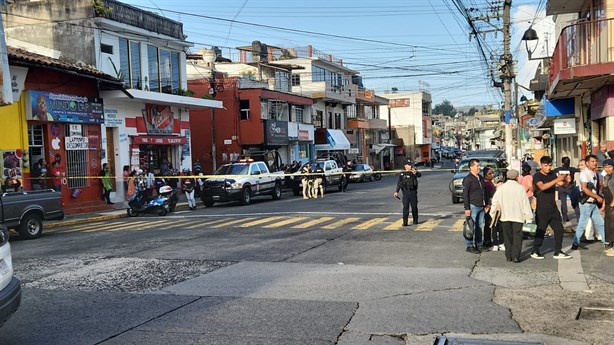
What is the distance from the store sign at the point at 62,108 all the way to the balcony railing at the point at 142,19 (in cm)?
419

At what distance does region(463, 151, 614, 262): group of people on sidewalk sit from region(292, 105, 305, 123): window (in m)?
35.9

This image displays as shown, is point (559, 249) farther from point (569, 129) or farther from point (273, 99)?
point (273, 99)

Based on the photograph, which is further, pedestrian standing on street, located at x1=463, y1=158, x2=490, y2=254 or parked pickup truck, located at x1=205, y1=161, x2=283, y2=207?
parked pickup truck, located at x1=205, y1=161, x2=283, y2=207

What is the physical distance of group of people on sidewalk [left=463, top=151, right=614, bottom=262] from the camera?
10.1 metres

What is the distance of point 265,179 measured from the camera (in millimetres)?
26766

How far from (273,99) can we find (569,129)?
77.0 feet

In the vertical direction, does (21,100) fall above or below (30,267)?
above

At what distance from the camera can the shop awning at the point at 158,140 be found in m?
28.1

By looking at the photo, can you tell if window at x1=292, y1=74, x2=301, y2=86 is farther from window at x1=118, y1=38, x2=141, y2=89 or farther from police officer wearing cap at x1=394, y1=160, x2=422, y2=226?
police officer wearing cap at x1=394, y1=160, x2=422, y2=226

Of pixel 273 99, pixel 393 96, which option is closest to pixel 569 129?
pixel 273 99

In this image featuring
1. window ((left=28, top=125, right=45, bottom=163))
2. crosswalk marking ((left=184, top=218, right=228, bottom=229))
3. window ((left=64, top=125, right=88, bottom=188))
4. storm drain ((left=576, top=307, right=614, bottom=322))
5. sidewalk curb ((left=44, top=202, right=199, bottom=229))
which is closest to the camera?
storm drain ((left=576, top=307, right=614, bottom=322))

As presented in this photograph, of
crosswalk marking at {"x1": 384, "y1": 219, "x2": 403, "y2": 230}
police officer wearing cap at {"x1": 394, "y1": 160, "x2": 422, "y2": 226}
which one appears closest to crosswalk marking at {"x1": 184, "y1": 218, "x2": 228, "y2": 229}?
crosswalk marking at {"x1": 384, "y1": 219, "x2": 403, "y2": 230}

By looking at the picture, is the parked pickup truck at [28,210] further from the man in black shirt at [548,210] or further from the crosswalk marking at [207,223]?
the man in black shirt at [548,210]

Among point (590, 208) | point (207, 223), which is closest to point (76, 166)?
point (207, 223)
